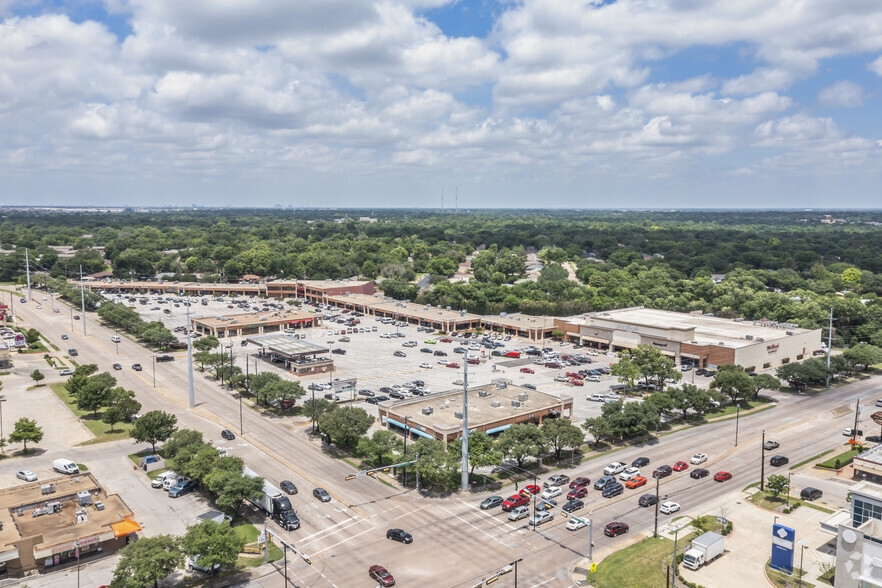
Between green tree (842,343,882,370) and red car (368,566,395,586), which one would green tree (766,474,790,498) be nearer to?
red car (368,566,395,586)

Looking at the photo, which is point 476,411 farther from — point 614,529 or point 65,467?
point 65,467

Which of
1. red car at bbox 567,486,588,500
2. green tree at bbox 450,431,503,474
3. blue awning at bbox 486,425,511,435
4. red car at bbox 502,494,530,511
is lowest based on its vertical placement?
red car at bbox 567,486,588,500

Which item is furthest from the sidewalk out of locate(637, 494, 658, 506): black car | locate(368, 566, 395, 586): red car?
locate(368, 566, 395, 586): red car

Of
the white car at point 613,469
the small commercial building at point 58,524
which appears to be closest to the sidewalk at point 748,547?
the white car at point 613,469

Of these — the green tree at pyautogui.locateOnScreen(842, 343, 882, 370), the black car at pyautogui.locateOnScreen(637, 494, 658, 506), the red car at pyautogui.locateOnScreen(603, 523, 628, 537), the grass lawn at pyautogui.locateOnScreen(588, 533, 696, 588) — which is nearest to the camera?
the grass lawn at pyautogui.locateOnScreen(588, 533, 696, 588)

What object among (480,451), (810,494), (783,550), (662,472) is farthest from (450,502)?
(810,494)

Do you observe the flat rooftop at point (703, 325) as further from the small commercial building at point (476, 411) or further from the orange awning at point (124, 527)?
the orange awning at point (124, 527)

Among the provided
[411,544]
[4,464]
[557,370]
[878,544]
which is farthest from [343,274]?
[878,544]

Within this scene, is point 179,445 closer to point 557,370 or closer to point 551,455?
point 551,455

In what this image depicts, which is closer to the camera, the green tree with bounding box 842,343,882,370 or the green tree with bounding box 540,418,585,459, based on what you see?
the green tree with bounding box 540,418,585,459
